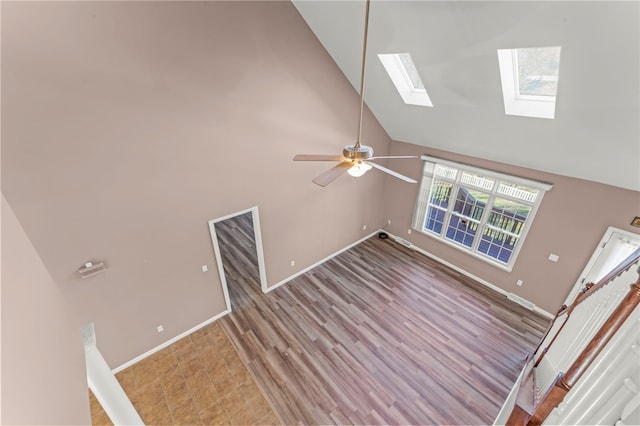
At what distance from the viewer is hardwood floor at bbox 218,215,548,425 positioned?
3.68 metres

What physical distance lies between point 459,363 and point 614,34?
440cm

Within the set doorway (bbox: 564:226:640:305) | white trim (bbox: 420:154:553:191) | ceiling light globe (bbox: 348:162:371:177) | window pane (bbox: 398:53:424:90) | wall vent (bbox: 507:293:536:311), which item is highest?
window pane (bbox: 398:53:424:90)

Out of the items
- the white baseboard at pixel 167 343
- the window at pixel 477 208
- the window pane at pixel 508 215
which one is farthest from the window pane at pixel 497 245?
the white baseboard at pixel 167 343

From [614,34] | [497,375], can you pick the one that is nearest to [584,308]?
[497,375]

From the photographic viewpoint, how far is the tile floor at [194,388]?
3500mm

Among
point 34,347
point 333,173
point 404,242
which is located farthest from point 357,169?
point 404,242

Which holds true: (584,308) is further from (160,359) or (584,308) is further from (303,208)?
(160,359)

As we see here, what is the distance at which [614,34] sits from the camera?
2133 millimetres

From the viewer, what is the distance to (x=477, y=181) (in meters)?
5.57

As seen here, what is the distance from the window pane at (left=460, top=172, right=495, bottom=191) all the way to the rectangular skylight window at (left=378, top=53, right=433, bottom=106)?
2045 mm

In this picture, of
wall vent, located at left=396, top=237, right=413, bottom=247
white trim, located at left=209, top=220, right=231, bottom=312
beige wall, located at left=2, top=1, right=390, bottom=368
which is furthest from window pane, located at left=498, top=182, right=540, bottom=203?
white trim, located at left=209, top=220, right=231, bottom=312

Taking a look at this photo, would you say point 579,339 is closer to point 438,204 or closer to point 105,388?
point 438,204

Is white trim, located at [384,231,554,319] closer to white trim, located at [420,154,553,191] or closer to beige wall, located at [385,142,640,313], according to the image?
beige wall, located at [385,142,640,313]

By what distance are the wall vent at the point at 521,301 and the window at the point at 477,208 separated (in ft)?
1.96
